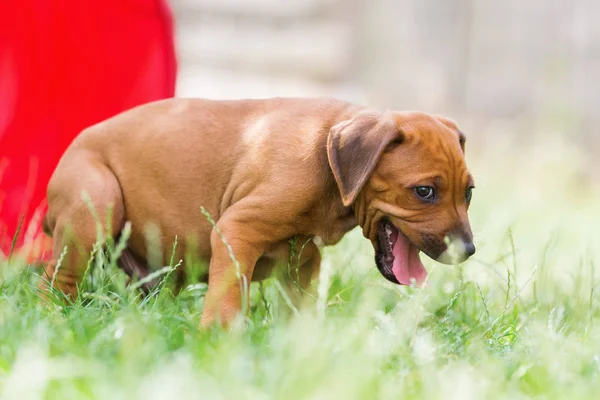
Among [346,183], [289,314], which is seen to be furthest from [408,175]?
[289,314]

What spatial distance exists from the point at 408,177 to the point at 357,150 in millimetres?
220

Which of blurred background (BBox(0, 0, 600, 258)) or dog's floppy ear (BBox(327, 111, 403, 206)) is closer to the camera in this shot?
dog's floppy ear (BBox(327, 111, 403, 206))

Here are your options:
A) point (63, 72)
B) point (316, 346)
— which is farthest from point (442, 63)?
point (316, 346)

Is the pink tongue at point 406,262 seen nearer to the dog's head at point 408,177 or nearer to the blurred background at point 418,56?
the dog's head at point 408,177

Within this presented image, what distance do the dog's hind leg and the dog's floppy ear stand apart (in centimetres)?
98

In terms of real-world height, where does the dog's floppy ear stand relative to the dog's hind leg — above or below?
above

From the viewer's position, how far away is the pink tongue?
362cm

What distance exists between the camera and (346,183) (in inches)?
134

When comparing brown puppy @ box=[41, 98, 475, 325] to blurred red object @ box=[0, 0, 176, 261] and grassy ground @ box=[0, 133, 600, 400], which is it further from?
blurred red object @ box=[0, 0, 176, 261]

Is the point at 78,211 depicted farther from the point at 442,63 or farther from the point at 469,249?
the point at 442,63

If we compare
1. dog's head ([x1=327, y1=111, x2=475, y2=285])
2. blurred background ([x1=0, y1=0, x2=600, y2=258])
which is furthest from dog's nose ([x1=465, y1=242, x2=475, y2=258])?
blurred background ([x1=0, y1=0, x2=600, y2=258])

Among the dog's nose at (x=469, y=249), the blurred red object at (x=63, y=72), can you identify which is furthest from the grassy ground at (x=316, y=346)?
the blurred red object at (x=63, y=72)

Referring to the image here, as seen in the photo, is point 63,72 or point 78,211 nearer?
point 78,211

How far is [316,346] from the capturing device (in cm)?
252
